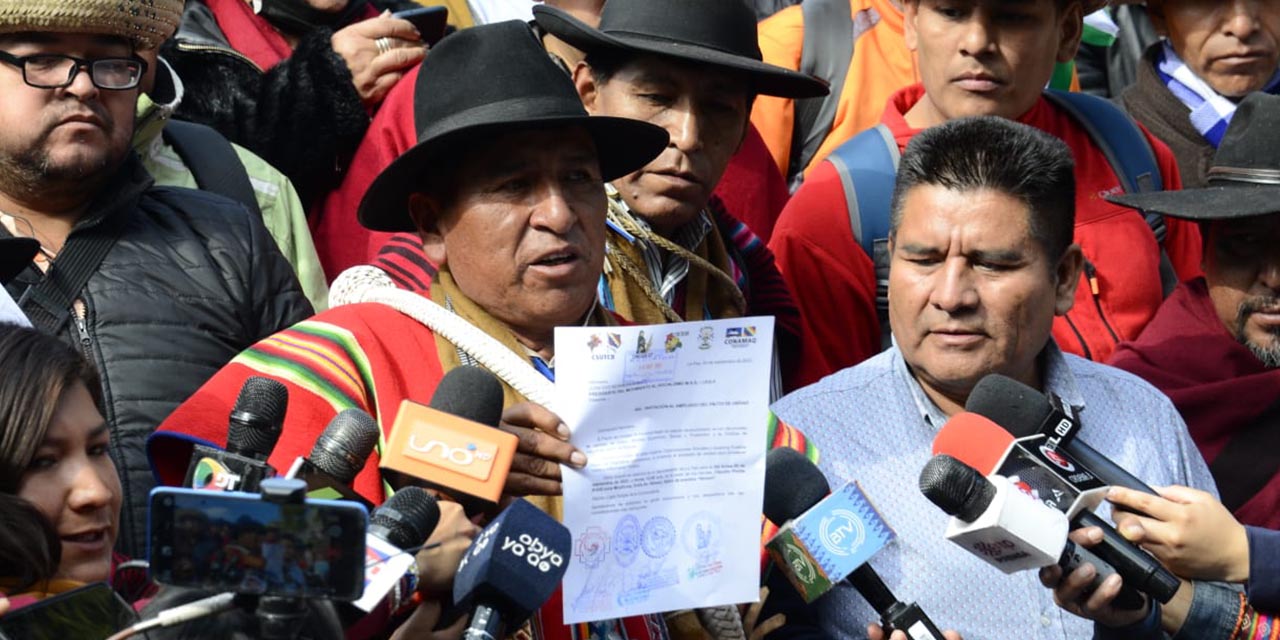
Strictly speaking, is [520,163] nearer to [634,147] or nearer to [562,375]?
[634,147]

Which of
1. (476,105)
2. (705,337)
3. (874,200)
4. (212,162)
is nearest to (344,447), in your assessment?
(705,337)

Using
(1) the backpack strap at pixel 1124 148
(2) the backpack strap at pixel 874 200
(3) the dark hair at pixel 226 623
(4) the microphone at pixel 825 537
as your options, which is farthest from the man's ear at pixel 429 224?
(1) the backpack strap at pixel 1124 148

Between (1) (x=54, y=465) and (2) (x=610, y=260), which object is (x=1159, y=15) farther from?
(1) (x=54, y=465)

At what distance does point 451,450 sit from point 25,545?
0.83 meters

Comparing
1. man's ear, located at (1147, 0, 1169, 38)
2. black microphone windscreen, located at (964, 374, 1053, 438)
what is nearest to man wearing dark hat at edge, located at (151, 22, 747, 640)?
black microphone windscreen, located at (964, 374, 1053, 438)

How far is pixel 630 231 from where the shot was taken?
5.79 metres

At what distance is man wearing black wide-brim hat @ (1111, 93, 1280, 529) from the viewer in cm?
605

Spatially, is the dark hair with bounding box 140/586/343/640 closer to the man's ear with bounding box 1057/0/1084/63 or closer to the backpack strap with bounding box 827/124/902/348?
the backpack strap with bounding box 827/124/902/348

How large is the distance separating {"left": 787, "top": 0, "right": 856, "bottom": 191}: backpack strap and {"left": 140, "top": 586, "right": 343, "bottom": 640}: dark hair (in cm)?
450

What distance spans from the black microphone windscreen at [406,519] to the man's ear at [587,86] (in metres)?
2.71

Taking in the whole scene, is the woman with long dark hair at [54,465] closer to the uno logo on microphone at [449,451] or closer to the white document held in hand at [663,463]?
the uno logo on microphone at [449,451]

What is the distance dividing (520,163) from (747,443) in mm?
895

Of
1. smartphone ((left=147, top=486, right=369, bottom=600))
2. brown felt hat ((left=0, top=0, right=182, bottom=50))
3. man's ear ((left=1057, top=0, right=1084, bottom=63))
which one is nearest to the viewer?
smartphone ((left=147, top=486, right=369, bottom=600))

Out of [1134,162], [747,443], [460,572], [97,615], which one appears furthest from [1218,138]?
[97,615]
